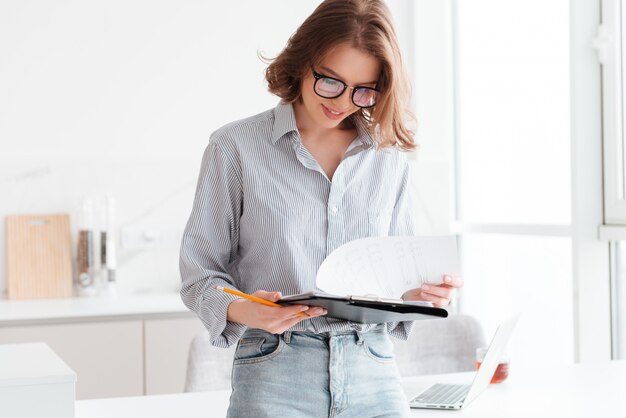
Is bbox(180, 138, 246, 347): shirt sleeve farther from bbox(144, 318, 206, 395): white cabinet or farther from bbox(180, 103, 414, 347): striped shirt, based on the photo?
bbox(144, 318, 206, 395): white cabinet

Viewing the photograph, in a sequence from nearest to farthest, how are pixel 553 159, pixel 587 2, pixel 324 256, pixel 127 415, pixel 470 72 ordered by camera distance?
pixel 324 256, pixel 127 415, pixel 587 2, pixel 553 159, pixel 470 72

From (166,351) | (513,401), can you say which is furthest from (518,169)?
→ (513,401)

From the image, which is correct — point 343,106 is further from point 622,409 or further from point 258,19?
point 258,19

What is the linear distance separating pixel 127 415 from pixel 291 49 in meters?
0.80

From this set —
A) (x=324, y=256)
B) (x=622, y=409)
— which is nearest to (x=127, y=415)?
(x=324, y=256)

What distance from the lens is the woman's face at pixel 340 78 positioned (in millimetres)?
1463

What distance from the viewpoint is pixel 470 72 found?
13.2 feet

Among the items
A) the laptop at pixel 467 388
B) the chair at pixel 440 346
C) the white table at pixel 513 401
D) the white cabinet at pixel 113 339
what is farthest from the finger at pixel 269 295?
the white cabinet at pixel 113 339

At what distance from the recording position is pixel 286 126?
4.90 feet

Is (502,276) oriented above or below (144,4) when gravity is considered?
below

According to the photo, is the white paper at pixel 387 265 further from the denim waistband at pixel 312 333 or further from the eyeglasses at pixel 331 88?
the eyeglasses at pixel 331 88

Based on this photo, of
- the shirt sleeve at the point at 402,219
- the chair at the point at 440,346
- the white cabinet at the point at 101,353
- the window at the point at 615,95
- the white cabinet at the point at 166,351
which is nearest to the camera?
the shirt sleeve at the point at 402,219

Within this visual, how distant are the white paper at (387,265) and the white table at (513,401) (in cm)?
41

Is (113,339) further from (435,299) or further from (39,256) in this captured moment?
(435,299)
